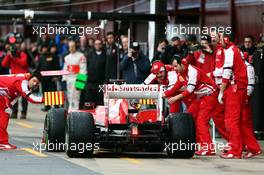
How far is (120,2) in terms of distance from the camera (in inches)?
1330

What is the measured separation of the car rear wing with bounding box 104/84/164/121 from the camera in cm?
1753

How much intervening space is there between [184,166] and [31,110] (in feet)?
49.6

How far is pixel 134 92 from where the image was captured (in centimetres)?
1755

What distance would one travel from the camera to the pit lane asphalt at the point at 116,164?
15172 mm

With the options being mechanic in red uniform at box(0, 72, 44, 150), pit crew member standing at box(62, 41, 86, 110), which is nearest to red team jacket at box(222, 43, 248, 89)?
mechanic in red uniform at box(0, 72, 44, 150)

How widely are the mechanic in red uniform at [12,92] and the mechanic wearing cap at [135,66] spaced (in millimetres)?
3829

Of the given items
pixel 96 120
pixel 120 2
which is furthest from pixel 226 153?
pixel 120 2

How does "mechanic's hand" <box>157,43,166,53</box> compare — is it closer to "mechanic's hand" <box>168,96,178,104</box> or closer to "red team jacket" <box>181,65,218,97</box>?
"red team jacket" <box>181,65,218,97</box>

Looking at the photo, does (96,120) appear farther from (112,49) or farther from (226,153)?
(112,49)

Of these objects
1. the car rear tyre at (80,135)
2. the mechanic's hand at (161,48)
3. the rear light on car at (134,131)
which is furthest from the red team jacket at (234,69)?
the mechanic's hand at (161,48)

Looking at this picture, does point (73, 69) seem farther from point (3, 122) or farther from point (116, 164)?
point (116, 164)

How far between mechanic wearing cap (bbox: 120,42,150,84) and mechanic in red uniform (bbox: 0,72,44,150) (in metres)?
3.83

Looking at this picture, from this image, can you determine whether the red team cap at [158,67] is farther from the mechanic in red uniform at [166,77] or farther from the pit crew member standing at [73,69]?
the pit crew member standing at [73,69]

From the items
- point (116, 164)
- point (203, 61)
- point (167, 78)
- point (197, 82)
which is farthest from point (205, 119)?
point (116, 164)
